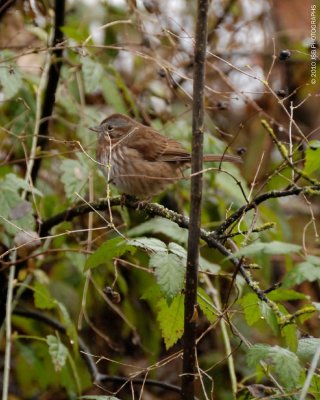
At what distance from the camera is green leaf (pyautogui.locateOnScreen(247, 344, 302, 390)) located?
176cm

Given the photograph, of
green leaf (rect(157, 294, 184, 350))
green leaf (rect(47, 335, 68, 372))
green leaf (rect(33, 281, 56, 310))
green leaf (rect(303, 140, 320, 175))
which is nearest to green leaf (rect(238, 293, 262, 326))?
green leaf (rect(157, 294, 184, 350))

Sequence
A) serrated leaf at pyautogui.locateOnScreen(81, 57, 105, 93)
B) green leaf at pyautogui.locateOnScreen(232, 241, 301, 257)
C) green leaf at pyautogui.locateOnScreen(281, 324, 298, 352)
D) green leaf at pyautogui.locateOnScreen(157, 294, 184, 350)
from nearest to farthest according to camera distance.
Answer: green leaf at pyautogui.locateOnScreen(232, 241, 301, 257) → green leaf at pyautogui.locateOnScreen(281, 324, 298, 352) → green leaf at pyautogui.locateOnScreen(157, 294, 184, 350) → serrated leaf at pyautogui.locateOnScreen(81, 57, 105, 93)

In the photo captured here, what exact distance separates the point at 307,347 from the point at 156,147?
2045mm

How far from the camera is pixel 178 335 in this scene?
90.8 inches

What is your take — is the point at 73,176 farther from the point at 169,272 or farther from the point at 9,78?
the point at 169,272

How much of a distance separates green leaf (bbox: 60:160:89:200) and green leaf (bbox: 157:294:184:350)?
3.12 feet

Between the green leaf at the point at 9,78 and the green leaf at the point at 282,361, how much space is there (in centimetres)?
171

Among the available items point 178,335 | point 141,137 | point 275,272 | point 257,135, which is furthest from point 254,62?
point 178,335

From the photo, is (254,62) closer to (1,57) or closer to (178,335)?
(1,57)

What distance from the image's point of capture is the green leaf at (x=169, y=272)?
195cm

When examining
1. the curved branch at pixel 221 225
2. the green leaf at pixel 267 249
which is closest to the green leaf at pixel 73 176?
the curved branch at pixel 221 225

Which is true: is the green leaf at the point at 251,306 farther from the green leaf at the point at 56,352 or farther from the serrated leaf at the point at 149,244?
the green leaf at the point at 56,352

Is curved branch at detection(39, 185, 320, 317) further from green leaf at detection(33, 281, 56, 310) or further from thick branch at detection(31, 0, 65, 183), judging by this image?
thick branch at detection(31, 0, 65, 183)

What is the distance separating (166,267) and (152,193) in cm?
169
